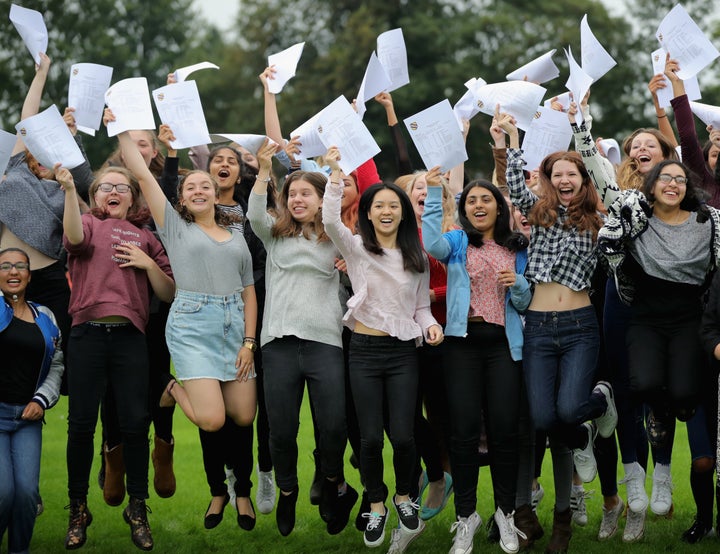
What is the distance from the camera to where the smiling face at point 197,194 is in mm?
8211

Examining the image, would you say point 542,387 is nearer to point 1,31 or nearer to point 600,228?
point 600,228

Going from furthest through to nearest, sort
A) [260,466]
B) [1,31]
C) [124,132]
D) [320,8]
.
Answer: [320,8] < [1,31] < [260,466] < [124,132]

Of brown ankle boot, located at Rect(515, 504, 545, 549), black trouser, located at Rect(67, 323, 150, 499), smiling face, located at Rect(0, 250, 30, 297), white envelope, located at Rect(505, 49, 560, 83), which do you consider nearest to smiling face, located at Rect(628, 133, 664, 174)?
white envelope, located at Rect(505, 49, 560, 83)

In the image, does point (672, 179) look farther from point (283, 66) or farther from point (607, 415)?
point (283, 66)

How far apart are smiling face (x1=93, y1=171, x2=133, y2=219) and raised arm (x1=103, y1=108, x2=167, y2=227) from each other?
0.24 metres

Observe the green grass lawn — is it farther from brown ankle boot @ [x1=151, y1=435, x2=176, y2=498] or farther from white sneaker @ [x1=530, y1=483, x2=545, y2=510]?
brown ankle boot @ [x1=151, y1=435, x2=176, y2=498]

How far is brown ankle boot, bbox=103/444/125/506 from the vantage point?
8.92 m

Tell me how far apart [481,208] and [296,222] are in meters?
1.47

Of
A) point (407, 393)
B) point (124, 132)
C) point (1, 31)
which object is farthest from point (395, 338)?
point (1, 31)

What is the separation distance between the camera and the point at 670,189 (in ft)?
25.3

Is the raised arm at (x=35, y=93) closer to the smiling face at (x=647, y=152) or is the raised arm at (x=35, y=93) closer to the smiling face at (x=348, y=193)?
the smiling face at (x=348, y=193)

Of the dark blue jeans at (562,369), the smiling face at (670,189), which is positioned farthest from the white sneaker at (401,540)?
the smiling face at (670,189)

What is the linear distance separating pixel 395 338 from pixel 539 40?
1224 inches

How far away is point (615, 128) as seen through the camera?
36.8 meters
